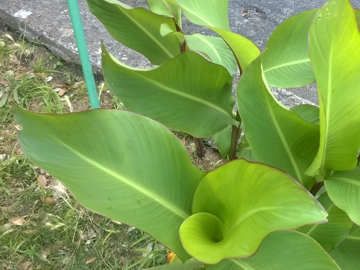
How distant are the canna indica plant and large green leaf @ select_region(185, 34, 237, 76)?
89 millimetres

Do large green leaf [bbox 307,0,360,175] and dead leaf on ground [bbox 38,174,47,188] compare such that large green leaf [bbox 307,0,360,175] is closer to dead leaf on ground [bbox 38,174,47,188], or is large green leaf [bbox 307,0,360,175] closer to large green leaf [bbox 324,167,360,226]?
large green leaf [bbox 324,167,360,226]

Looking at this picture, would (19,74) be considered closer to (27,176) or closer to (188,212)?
(27,176)

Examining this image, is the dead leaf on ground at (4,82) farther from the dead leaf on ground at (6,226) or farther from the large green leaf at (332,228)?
the large green leaf at (332,228)

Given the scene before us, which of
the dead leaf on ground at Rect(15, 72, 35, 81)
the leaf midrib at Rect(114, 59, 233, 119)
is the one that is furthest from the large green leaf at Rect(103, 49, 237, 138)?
the dead leaf on ground at Rect(15, 72, 35, 81)

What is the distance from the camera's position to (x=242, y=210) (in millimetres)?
554

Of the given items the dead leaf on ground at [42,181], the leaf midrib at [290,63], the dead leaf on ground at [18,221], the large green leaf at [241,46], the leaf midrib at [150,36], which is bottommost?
the dead leaf on ground at [18,221]

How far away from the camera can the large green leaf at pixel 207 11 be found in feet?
2.14

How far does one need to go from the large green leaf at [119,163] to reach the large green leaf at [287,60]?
282mm

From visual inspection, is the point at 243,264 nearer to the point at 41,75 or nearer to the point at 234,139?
the point at 234,139

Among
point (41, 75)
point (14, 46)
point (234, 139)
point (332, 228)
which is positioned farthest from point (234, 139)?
point (14, 46)

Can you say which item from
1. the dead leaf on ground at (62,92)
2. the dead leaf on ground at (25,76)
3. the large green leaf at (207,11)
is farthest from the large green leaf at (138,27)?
the dead leaf on ground at (25,76)

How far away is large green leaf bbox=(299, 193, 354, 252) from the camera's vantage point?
664 millimetres

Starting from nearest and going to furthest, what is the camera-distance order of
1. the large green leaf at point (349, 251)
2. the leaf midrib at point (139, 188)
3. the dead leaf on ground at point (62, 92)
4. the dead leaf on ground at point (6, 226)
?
1. the leaf midrib at point (139, 188)
2. the large green leaf at point (349, 251)
3. the dead leaf on ground at point (6, 226)
4. the dead leaf on ground at point (62, 92)

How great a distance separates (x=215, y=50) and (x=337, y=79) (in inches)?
13.9
